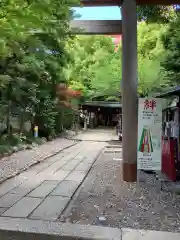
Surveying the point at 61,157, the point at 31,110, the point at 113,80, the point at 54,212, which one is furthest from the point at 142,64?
the point at 54,212

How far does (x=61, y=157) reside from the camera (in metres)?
14.0

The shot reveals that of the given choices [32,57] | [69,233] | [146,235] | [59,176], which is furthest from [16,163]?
[146,235]

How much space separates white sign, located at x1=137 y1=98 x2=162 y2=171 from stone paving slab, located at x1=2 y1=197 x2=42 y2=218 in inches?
109

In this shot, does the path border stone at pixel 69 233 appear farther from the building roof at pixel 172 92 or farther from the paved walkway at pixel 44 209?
the building roof at pixel 172 92

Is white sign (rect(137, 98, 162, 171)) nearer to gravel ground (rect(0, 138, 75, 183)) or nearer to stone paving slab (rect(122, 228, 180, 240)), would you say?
stone paving slab (rect(122, 228, 180, 240))

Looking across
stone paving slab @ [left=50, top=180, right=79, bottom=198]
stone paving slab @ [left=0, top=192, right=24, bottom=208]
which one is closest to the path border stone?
stone paving slab @ [left=0, top=192, right=24, bottom=208]

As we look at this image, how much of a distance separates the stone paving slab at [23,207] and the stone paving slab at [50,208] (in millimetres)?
113

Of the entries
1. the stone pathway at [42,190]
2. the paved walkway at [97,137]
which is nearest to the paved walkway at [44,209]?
the stone pathway at [42,190]

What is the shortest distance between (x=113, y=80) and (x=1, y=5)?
62.5ft

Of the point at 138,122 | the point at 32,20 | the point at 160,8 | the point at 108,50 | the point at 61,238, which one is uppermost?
the point at 108,50

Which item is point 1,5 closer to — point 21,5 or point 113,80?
point 21,5

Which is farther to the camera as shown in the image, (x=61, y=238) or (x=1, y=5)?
(x=61, y=238)

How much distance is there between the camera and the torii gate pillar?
8.73 m

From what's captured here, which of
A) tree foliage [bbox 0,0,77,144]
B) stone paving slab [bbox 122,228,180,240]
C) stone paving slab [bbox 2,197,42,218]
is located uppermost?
tree foliage [bbox 0,0,77,144]
